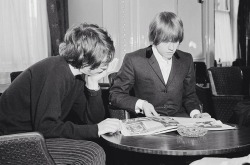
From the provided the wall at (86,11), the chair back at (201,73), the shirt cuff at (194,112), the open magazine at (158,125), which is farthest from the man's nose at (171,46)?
the chair back at (201,73)

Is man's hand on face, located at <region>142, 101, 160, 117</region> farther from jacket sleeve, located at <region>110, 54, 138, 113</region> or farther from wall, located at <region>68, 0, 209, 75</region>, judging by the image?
wall, located at <region>68, 0, 209, 75</region>

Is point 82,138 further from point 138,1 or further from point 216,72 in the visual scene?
point 138,1

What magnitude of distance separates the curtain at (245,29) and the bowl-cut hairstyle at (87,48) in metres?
6.16

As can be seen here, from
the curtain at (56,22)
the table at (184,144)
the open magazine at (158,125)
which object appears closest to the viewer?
the table at (184,144)

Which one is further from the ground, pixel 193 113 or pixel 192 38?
pixel 192 38

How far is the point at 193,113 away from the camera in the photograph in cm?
228

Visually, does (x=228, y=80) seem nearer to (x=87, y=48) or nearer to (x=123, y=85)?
(x=123, y=85)

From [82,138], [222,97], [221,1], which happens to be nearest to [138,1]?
[222,97]

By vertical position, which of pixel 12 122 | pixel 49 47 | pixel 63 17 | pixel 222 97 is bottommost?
pixel 222 97

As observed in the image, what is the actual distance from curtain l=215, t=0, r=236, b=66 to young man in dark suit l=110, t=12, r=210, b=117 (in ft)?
15.0

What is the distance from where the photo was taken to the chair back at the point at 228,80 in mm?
3531

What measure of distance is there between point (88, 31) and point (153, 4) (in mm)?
2949

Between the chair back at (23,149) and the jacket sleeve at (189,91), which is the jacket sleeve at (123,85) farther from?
the chair back at (23,149)

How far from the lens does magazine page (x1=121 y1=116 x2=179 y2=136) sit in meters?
1.73
